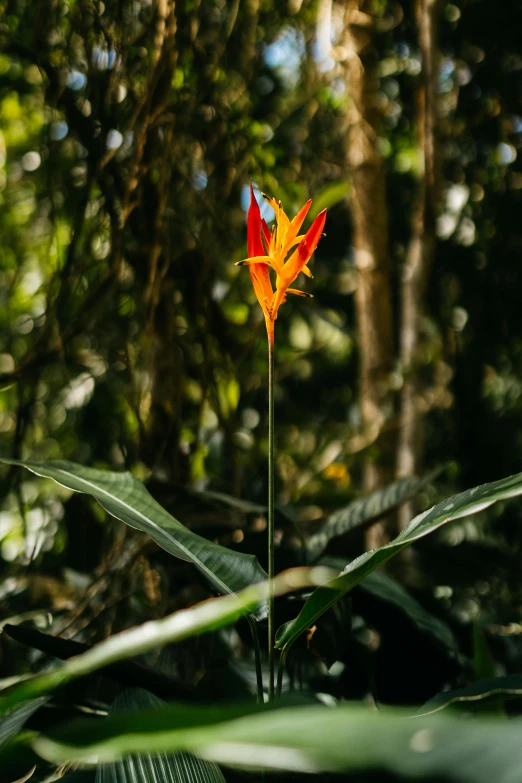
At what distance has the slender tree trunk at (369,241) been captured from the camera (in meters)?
1.44

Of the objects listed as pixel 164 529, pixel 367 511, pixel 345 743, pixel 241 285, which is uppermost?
pixel 345 743

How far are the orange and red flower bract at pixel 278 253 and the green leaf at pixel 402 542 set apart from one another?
16 centimetres

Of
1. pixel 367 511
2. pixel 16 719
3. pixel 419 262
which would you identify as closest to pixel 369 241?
pixel 419 262

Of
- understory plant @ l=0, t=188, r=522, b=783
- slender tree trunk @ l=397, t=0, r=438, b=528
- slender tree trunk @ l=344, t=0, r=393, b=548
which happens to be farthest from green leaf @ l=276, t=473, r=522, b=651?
slender tree trunk @ l=344, t=0, r=393, b=548

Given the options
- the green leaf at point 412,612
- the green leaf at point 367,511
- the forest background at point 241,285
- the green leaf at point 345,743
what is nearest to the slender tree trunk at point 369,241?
the forest background at point 241,285

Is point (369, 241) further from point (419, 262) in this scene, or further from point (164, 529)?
point (164, 529)

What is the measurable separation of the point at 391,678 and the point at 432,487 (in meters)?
0.91

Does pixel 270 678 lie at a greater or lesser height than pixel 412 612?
greater

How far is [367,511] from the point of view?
2.84ft

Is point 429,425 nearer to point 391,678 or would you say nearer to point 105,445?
point 105,445

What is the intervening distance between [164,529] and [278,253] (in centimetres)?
23

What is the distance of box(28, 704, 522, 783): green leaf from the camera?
0.64 ft

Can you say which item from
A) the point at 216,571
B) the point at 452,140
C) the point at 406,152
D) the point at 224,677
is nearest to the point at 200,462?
the point at 224,677

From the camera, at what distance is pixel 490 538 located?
1.50 m
